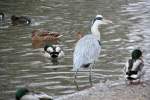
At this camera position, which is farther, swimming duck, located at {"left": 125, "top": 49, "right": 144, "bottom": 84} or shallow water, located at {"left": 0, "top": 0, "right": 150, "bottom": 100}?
shallow water, located at {"left": 0, "top": 0, "right": 150, "bottom": 100}

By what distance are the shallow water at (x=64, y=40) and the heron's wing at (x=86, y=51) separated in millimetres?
631

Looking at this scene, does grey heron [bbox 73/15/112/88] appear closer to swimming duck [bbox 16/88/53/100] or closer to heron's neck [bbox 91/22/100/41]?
heron's neck [bbox 91/22/100/41]

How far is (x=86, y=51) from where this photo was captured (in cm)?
1526

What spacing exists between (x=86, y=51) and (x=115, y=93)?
2.49 metres

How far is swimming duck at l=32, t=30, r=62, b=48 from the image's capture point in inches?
864

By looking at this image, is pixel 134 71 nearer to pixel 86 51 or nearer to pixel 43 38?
pixel 86 51

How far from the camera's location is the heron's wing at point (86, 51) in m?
15.0

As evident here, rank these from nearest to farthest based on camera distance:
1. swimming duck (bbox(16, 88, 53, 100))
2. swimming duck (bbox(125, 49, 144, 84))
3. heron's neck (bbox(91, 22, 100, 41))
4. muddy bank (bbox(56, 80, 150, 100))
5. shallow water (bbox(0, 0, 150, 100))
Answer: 1. swimming duck (bbox(16, 88, 53, 100))
2. muddy bank (bbox(56, 80, 150, 100))
3. swimming duck (bbox(125, 49, 144, 84))
4. shallow water (bbox(0, 0, 150, 100))
5. heron's neck (bbox(91, 22, 100, 41))

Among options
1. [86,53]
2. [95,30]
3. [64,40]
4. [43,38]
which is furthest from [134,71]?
[43,38]

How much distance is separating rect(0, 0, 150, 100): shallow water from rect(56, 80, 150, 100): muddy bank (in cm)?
107

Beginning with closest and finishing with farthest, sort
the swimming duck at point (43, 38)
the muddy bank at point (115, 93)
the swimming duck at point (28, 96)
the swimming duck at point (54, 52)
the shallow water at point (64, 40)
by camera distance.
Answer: the swimming duck at point (28, 96), the muddy bank at point (115, 93), the shallow water at point (64, 40), the swimming duck at point (54, 52), the swimming duck at point (43, 38)

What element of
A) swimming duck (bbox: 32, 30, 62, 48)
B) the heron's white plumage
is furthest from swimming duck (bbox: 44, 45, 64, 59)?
the heron's white plumage

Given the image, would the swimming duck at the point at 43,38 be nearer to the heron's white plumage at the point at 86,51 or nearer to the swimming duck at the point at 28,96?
the heron's white plumage at the point at 86,51

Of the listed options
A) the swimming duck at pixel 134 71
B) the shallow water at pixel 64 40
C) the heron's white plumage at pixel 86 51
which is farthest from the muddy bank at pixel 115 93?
the heron's white plumage at pixel 86 51
